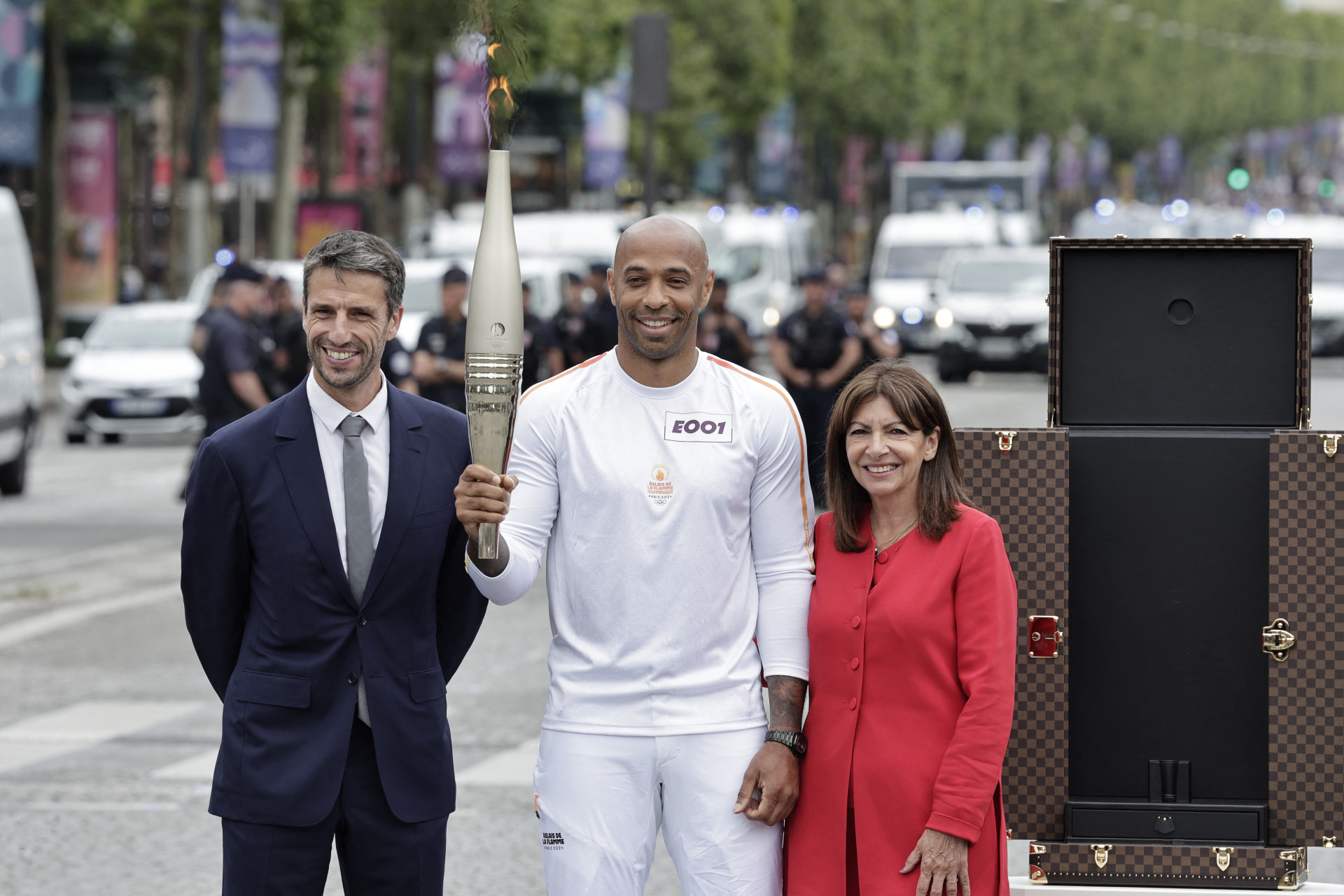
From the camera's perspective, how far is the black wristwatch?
152 inches

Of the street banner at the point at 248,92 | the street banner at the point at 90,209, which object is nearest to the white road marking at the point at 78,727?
the street banner at the point at 248,92

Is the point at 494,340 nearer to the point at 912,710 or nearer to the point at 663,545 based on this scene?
the point at 663,545

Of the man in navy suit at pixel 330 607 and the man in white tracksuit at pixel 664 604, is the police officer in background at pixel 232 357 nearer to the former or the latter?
the man in navy suit at pixel 330 607

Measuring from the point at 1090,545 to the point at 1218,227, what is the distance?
35884mm

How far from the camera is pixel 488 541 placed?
11.8 feet

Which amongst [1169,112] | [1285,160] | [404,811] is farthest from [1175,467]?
[1285,160]

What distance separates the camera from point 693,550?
3.89 m

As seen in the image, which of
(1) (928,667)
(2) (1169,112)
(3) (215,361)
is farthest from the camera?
(2) (1169,112)

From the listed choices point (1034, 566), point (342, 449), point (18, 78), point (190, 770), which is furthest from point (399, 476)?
point (18, 78)

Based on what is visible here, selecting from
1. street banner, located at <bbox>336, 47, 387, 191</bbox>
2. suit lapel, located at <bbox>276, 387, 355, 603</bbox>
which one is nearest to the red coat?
suit lapel, located at <bbox>276, 387, 355, 603</bbox>

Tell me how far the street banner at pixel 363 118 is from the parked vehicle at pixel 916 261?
33.3ft

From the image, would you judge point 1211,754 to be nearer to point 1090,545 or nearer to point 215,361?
point 1090,545

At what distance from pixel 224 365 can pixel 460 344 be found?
152cm

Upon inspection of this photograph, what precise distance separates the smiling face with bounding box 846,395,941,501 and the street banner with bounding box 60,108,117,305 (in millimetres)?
32468
